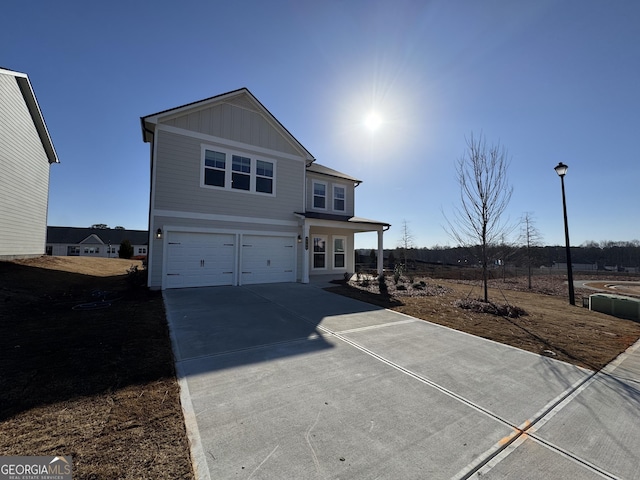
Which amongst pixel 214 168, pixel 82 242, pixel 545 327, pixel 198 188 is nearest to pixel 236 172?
pixel 214 168

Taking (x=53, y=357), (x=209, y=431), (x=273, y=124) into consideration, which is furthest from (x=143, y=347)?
(x=273, y=124)

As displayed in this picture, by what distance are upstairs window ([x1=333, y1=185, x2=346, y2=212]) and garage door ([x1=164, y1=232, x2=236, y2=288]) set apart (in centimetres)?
652

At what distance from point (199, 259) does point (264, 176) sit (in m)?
4.43

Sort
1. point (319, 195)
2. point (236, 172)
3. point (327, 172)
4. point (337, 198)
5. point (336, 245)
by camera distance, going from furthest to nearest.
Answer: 1. point (336, 245)
2. point (337, 198)
3. point (327, 172)
4. point (319, 195)
5. point (236, 172)

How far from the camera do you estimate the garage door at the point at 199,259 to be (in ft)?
32.3

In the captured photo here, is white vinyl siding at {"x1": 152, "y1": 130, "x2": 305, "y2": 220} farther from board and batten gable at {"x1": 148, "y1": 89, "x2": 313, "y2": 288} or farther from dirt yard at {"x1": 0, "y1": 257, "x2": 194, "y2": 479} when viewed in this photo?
dirt yard at {"x1": 0, "y1": 257, "x2": 194, "y2": 479}

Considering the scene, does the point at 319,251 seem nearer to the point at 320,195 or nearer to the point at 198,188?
the point at 320,195

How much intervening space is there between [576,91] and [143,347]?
1323 cm

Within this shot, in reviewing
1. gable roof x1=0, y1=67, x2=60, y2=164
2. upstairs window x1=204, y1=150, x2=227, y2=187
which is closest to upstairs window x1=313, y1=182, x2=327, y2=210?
upstairs window x1=204, y1=150, x2=227, y2=187

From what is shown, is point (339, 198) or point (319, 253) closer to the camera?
point (319, 253)

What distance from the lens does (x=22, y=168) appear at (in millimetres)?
13609

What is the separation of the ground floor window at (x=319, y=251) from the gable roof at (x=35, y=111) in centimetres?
1564

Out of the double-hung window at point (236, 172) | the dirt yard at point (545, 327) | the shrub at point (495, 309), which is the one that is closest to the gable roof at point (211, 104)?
the double-hung window at point (236, 172)

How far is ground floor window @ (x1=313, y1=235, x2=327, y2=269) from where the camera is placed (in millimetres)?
15008
